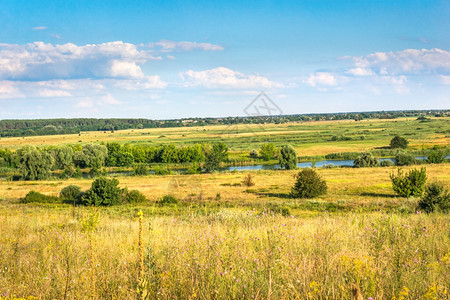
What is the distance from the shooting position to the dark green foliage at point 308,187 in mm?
36250

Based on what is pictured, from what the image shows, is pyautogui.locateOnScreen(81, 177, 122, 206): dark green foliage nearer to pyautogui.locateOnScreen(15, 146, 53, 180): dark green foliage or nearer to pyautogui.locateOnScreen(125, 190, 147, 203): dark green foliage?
pyautogui.locateOnScreen(125, 190, 147, 203): dark green foliage

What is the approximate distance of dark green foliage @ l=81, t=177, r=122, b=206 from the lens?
3123 cm

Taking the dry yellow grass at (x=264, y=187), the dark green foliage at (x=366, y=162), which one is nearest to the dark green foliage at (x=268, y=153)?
the dry yellow grass at (x=264, y=187)

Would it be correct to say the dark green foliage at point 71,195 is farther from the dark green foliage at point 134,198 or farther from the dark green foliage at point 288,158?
the dark green foliage at point 288,158

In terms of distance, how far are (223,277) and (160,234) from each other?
2776 mm

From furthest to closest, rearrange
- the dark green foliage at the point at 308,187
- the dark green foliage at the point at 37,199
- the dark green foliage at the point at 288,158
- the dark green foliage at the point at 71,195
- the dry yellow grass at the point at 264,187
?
1. the dark green foliage at the point at 288,158
2. the dry yellow grass at the point at 264,187
3. the dark green foliage at the point at 308,187
4. the dark green foliage at the point at 71,195
5. the dark green foliage at the point at 37,199

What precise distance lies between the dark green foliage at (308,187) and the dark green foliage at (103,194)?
18.6 metres

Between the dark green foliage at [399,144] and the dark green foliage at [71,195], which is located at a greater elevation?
the dark green foliage at [399,144]

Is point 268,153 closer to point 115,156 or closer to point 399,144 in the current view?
point 399,144

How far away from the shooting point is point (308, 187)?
36.1 meters

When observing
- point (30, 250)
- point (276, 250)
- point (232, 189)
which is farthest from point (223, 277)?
point (232, 189)

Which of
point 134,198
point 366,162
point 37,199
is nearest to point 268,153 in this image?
point 366,162

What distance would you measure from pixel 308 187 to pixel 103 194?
2066 cm

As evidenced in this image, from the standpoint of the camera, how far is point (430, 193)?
19.8 metres
